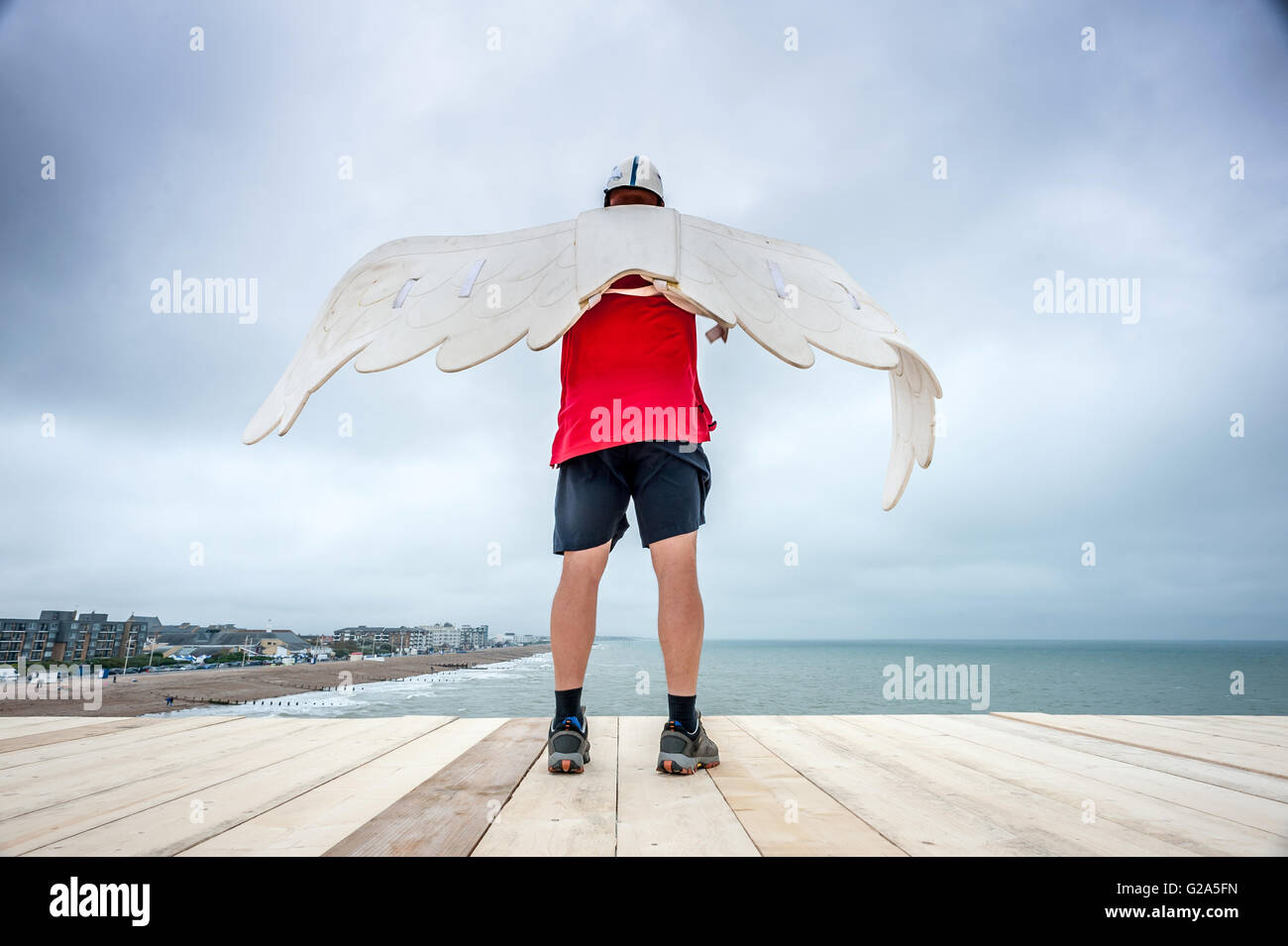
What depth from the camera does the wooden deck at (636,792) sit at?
1.23m

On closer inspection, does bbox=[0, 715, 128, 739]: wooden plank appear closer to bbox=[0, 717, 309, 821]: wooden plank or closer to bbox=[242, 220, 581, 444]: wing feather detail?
bbox=[0, 717, 309, 821]: wooden plank

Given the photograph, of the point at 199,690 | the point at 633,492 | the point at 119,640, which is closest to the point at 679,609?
the point at 633,492

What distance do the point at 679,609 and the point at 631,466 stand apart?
0.51 metres

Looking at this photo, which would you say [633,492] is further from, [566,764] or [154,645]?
[154,645]

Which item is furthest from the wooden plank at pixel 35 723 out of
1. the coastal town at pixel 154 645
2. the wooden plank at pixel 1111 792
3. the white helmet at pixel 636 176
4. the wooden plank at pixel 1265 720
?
the coastal town at pixel 154 645

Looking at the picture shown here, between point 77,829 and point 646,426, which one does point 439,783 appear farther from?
point 646,426

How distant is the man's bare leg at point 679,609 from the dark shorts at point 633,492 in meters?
0.07

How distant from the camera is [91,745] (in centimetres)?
240

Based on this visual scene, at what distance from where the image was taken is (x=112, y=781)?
182 centimetres
